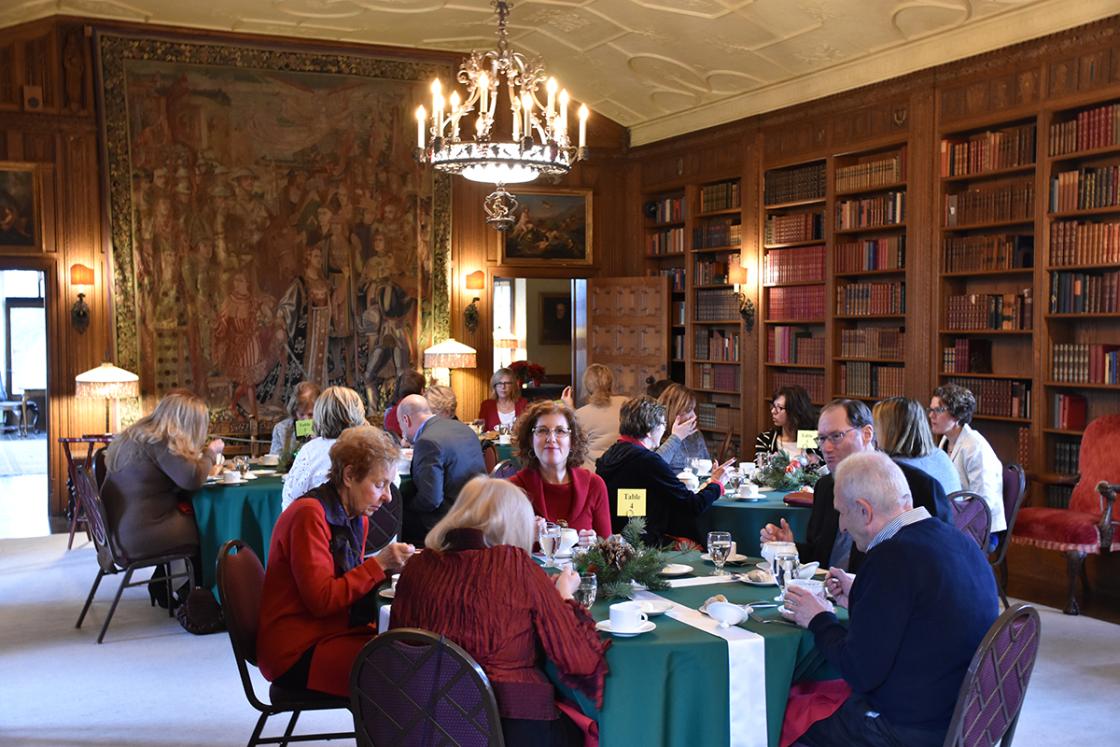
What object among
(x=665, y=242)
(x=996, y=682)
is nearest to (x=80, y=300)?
(x=665, y=242)

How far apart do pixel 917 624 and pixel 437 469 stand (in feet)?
12.4

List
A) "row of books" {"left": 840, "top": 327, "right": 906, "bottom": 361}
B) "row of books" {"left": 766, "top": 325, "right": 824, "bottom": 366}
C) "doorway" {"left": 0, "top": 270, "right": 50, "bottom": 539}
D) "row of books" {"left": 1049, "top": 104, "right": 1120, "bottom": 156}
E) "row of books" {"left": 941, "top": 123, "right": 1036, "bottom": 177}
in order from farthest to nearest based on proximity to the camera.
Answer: "doorway" {"left": 0, "top": 270, "right": 50, "bottom": 539}
"row of books" {"left": 766, "top": 325, "right": 824, "bottom": 366}
"row of books" {"left": 840, "top": 327, "right": 906, "bottom": 361}
"row of books" {"left": 941, "top": 123, "right": 1036, "bottom": 177}
"row of books" {"left": 1049, "top": 104, "right": 1120, "bottom": 156}

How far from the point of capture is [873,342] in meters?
9.11

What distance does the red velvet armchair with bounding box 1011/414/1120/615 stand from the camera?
264 inches

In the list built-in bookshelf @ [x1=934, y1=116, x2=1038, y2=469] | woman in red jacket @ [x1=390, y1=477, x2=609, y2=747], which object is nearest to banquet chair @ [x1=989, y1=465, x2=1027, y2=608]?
built-in bookshelf @ [x1=934, y1=116, x2=1038, y2=469]

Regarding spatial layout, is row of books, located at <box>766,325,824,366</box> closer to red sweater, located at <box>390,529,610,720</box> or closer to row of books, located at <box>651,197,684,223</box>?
row of books, located at <box>651,197,684,223</box>

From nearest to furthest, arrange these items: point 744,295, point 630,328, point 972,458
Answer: point 972,458
point 744,295
point 630,328

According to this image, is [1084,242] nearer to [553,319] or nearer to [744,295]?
[744,295]

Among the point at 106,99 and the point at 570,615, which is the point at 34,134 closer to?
the point at 106,99

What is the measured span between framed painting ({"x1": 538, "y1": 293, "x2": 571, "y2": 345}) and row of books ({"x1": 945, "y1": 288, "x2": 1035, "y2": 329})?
8.95 meters

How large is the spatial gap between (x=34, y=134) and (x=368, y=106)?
10.3 ft

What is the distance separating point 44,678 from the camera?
559 centimetres

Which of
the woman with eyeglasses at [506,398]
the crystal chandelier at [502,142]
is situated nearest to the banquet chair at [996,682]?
the crystal chandelier at [502,142]

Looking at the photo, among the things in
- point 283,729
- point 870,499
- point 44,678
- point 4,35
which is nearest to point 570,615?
point 870,499
